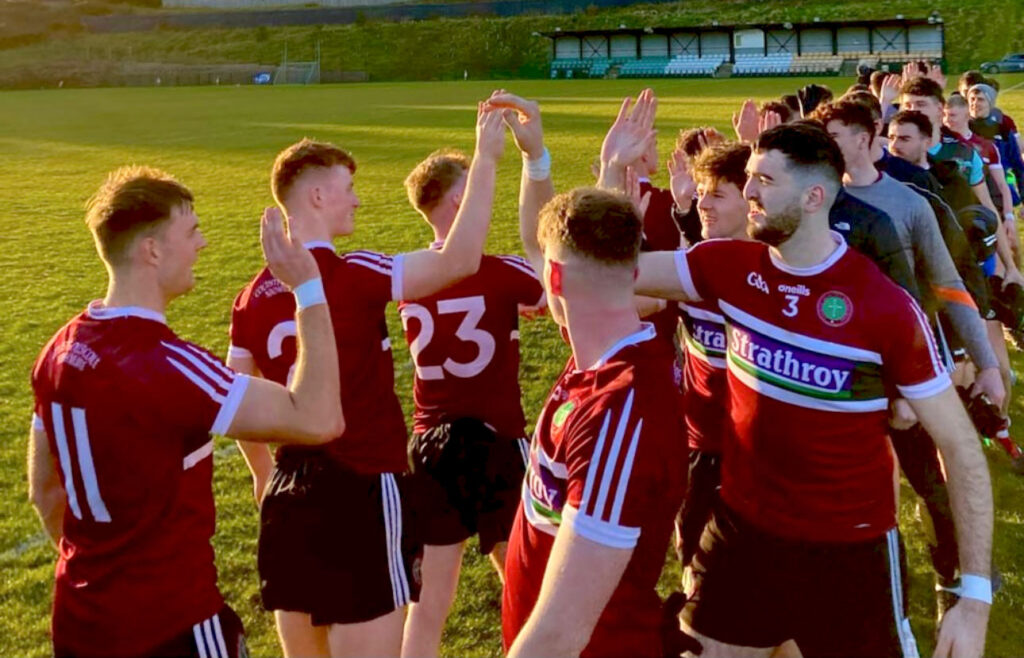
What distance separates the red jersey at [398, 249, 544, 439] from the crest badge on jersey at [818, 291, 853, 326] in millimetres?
1537

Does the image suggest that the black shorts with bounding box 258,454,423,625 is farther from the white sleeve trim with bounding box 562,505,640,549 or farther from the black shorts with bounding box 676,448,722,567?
the white sleeve trim with bounding box 562,505,640,549

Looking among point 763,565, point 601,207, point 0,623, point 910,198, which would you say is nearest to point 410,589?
point 763,565

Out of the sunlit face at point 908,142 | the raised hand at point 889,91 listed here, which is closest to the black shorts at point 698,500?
the sunlit face at point 908,142

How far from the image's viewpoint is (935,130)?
7961 millimetres

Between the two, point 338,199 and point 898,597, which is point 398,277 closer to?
point 338,199

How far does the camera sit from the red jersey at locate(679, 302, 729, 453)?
4.63 meters

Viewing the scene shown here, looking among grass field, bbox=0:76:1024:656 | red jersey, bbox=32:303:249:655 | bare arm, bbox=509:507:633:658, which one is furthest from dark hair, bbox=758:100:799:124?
bare arm, bbox=509:507:633:658

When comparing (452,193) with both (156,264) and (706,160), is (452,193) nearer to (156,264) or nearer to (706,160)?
(706,160)

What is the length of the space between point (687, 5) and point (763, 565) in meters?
83.7

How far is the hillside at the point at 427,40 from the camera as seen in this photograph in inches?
2589

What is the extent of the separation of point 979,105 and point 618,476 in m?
10.1

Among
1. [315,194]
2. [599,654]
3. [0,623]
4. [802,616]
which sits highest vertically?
[315,194]

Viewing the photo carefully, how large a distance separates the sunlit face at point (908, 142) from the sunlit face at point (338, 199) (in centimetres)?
421

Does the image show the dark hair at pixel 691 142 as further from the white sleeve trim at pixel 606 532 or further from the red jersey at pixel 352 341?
the white sleeve trim at pixel 606 532
